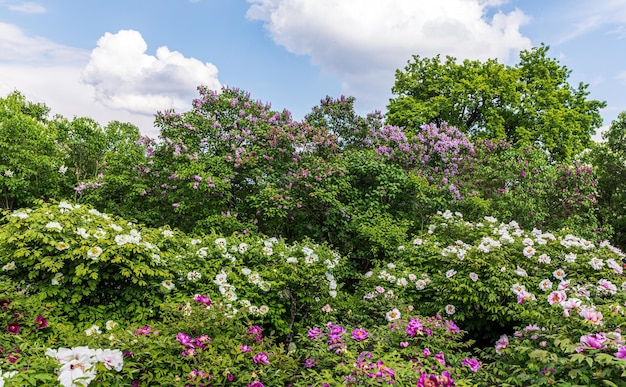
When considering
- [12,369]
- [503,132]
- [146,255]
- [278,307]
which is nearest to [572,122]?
[503,132]

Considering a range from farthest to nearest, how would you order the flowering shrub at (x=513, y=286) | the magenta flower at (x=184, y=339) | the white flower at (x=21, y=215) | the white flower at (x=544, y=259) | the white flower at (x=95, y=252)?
the white flower at (x=544, y=259), the white flower at (x=21, y=215), the white flower at (x=95, y=252), the flowering shrub at (x=513, y=286), the magenta flower at (x=184, y=339)

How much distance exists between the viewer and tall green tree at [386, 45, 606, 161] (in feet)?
49.0

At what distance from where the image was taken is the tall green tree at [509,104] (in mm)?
14938

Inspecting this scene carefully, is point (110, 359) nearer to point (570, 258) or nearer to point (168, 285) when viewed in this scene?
point (168, 285)

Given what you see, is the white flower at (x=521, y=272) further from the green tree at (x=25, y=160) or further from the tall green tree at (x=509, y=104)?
the green tree at (x=25, y=160)

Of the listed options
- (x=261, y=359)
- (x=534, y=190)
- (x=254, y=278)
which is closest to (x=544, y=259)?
(x=254, y=278)

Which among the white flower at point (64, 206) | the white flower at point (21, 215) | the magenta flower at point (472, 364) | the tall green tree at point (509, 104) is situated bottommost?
the magenta flower at point (472, 364)

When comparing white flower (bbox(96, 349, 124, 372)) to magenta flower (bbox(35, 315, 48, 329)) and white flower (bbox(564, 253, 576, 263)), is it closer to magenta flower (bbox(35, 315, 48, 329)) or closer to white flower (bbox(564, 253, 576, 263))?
magenta flower (bbox(35, 315, 48, 329))

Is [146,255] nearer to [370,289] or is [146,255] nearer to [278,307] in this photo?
[278,307]

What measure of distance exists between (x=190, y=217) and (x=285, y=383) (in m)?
5.97

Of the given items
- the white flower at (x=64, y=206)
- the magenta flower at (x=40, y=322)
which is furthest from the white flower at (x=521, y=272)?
the white flower at (x=64, y=206)

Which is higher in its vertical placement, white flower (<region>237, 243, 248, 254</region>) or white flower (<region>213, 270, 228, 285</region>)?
white flower (<region>237, 243, 248, 254</region>)

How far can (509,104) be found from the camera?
600 inches

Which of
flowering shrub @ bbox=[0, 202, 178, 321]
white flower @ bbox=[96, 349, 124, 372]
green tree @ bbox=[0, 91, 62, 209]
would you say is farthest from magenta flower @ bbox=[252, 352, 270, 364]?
green tree @ bbox=[0, 91, 62, 209]
